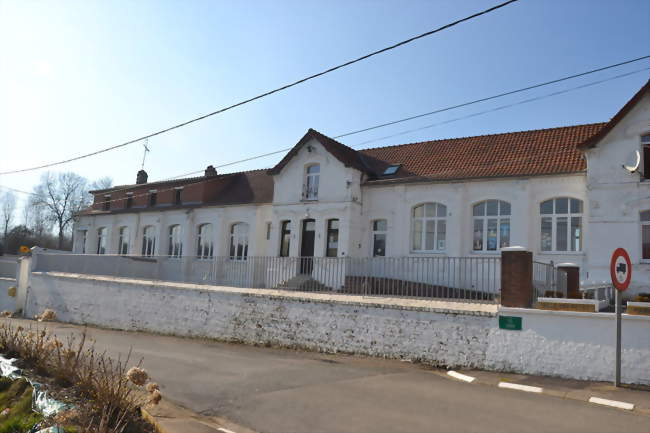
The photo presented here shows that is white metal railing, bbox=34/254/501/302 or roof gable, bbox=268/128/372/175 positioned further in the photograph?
roof gable, bbox=268/128/372/175

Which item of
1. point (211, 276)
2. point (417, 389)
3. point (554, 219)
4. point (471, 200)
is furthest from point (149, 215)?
point (417, 389)

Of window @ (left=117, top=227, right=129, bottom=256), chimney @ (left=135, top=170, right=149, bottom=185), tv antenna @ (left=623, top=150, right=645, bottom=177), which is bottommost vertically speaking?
window @ (left=117, top=227, right=129, bottom=256)

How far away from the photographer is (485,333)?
427 inches

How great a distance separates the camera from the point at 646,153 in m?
16.1

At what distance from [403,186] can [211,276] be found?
893 cm

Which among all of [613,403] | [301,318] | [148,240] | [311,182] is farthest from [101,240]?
[613,403]

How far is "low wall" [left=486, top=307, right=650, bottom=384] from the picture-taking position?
369 inches

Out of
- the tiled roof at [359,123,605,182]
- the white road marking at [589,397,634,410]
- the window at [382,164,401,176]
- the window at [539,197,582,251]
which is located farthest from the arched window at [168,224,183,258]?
the white road marking at [589,397,634,410]

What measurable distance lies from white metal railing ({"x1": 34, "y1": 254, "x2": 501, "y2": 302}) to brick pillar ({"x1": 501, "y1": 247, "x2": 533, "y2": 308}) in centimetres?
98

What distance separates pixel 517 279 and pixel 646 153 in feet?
29.8

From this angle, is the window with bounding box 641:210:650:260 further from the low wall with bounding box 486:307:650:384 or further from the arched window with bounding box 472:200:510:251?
the low wall with bounding box 486:307:650:384

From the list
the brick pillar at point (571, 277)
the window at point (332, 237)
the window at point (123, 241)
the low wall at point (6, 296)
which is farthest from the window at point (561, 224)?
the window at point (123, 241)

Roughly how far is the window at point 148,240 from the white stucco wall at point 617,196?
81.7 ft

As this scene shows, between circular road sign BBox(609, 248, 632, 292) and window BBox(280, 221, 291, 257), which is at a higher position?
window BBox(280, 221, 291, 257)
